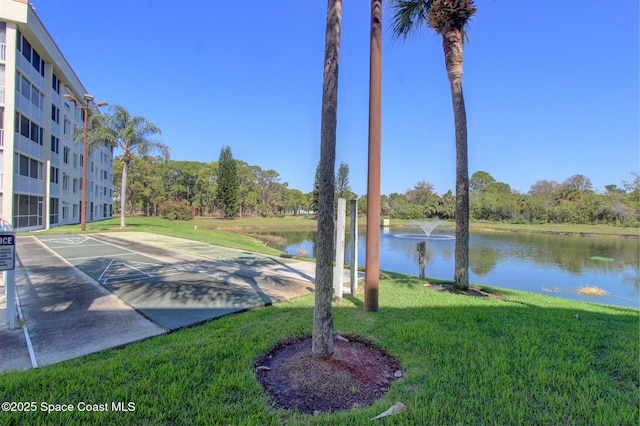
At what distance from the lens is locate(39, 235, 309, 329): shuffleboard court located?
5.30 m

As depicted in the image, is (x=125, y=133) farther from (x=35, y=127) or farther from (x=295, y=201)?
(x=295, y=201)

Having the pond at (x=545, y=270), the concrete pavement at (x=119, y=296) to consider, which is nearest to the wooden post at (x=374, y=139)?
the concrete pavement at (x=119, y=296)

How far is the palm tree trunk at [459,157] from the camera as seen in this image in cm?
692

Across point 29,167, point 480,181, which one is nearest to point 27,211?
point 29,167

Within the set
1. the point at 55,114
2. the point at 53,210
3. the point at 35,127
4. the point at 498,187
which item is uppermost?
the point at 498,187

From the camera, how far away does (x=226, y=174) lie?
5919 centimetres

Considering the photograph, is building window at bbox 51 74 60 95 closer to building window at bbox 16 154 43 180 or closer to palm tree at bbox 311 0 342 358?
building window at bbox 16 154 43 180

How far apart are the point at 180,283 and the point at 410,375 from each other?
571cm

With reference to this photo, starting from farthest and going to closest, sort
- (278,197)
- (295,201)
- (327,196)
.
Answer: (295,201) < (278,197) < (327,196)

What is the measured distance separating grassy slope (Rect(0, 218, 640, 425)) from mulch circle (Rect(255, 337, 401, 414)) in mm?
147

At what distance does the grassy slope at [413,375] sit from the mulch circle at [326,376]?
15 centimetres

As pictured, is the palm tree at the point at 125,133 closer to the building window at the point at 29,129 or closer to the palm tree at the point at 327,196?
the building window at the point at 29,129

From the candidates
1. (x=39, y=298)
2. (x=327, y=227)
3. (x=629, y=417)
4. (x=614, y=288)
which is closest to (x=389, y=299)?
(x=327, y=227)

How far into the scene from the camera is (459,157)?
7090 mm
